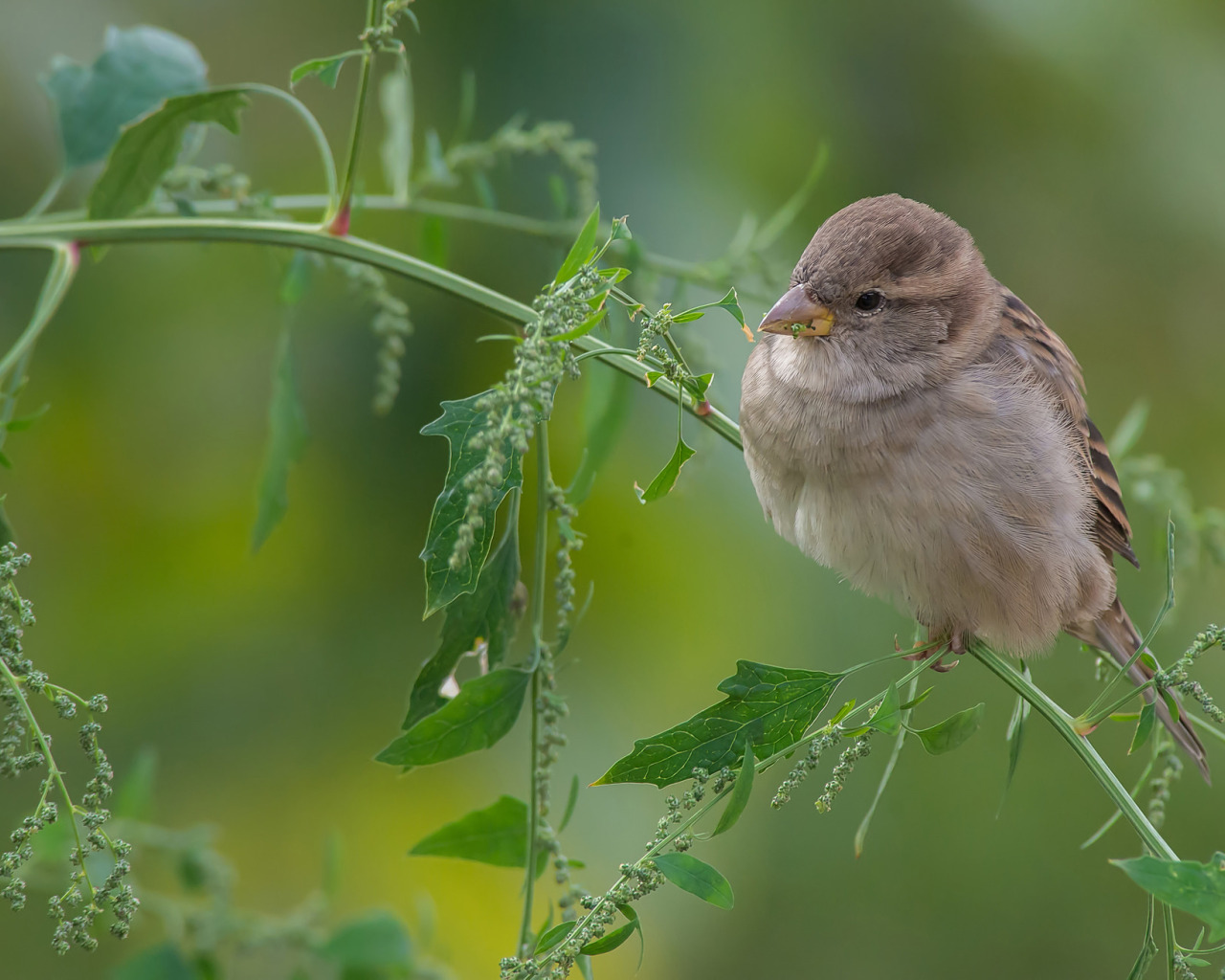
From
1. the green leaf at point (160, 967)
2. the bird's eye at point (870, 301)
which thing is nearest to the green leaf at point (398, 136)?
the bird's eye at point (870, 301)

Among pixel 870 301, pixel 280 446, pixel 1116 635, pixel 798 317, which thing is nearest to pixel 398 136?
pixel 280 446

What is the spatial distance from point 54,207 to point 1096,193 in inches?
129

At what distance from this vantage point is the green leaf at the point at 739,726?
123 cm

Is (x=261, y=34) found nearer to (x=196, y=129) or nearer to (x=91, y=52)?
(x=91, y=52)

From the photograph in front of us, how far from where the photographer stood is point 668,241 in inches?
124

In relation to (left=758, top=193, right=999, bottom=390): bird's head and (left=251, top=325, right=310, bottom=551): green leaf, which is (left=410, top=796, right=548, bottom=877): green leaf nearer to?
(left=251, top=325, right=310, bottom=551): green leaf

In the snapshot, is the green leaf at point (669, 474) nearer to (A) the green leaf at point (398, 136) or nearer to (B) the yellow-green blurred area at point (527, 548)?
(A) the green leaf at point (398, 136)

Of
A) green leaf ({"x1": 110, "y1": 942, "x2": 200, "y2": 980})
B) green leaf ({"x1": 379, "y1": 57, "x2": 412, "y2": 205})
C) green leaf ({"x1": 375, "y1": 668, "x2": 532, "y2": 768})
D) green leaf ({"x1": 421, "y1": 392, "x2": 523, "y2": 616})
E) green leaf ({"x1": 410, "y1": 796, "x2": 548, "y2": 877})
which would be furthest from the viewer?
green leaf ({"x1": 379, "y1": 57, "x2": 412, "y2": 205})

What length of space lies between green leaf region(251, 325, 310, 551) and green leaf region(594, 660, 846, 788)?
819 millimetres

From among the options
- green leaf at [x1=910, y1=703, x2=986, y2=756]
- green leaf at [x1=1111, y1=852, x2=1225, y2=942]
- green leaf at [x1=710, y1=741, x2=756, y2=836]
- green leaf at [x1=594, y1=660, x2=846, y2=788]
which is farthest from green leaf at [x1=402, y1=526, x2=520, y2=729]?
green leaf at [x1=1111, y1=852, x2=1225, y2=942]

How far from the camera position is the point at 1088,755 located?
1.28 m

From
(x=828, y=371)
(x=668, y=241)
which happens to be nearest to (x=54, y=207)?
(x=668, y=241)

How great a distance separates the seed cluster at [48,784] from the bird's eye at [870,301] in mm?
1487

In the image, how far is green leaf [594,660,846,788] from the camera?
123 centimetres
